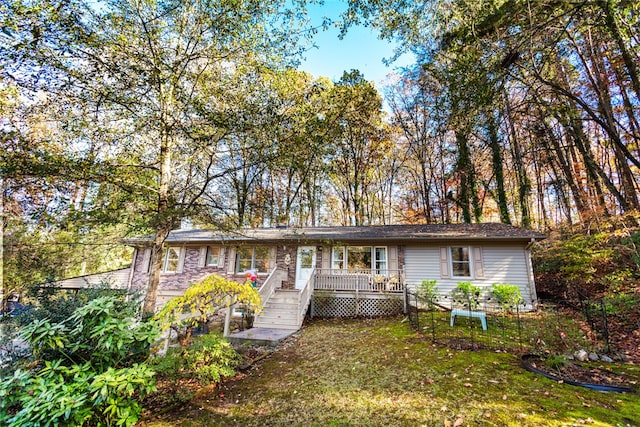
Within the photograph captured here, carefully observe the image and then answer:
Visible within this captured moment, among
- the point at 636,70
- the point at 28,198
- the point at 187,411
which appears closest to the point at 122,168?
the point at 28,198

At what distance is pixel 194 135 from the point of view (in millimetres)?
6414

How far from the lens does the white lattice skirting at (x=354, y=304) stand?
A: 35.3 feet

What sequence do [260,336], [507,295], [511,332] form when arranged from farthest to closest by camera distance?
1. [507,295]
2. [260,336]
3. [511,332]

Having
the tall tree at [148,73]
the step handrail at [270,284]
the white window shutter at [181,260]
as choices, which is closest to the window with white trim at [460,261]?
the step handrail at [270,284]

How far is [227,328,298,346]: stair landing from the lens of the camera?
7498mm

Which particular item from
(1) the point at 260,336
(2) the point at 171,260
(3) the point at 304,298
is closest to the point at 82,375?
(1) the point at 260,336

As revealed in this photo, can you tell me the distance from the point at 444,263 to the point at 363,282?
3.52 meters

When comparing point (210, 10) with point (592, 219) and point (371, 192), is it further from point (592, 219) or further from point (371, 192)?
point (371, 192)

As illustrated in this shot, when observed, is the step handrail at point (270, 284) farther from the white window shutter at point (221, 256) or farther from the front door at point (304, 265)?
the white window shutter at point (221, 256)

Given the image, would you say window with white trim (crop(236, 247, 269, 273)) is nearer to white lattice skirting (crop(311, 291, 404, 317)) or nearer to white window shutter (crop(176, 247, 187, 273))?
white window shutter (crop(176, 247, 187, 273))

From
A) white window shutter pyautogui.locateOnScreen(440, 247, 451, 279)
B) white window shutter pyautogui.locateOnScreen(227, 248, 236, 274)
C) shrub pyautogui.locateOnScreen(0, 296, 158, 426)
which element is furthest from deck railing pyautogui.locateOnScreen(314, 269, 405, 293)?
shrub pyautogui.locateOnScreen(0, 296, 158, 426)

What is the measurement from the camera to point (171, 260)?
14375mm

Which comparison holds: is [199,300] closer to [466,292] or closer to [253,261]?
[253,261]

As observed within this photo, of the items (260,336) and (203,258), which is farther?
(203,258)
